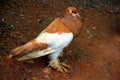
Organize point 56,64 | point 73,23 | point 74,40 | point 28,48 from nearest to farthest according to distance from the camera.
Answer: point 28,48 < point 73,23 < point 56,64 < point 74,40

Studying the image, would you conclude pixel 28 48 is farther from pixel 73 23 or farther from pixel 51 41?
pixel 73 23

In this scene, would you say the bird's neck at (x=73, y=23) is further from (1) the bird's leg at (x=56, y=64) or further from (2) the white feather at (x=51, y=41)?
(1) the bird's leg at (x=56, y=64)

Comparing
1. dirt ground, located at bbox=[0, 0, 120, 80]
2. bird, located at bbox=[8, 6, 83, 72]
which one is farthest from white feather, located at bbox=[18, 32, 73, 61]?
dirt ground, located at bbox=[0, 0, 120, 80]

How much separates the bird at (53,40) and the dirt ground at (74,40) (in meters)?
0.27

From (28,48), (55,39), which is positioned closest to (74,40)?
(55,39)

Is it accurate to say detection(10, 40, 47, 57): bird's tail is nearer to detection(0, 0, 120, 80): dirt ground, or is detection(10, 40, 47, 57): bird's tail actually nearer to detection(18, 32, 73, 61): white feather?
detection(18, 32, 73, 61): white feather

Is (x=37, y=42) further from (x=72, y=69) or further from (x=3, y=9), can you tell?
(x=3, y=9)

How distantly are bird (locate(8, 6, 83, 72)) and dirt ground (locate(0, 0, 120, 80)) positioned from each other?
0.27m

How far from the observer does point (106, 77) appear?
4453mm

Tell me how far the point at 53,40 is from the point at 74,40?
4.40 ft

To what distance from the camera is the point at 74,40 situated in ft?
16.9

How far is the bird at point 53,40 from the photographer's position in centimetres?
381

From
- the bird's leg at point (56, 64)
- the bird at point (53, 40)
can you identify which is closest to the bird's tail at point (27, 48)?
the bird at point (53, 40)

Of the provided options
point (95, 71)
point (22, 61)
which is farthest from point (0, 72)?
point (95, 71)
